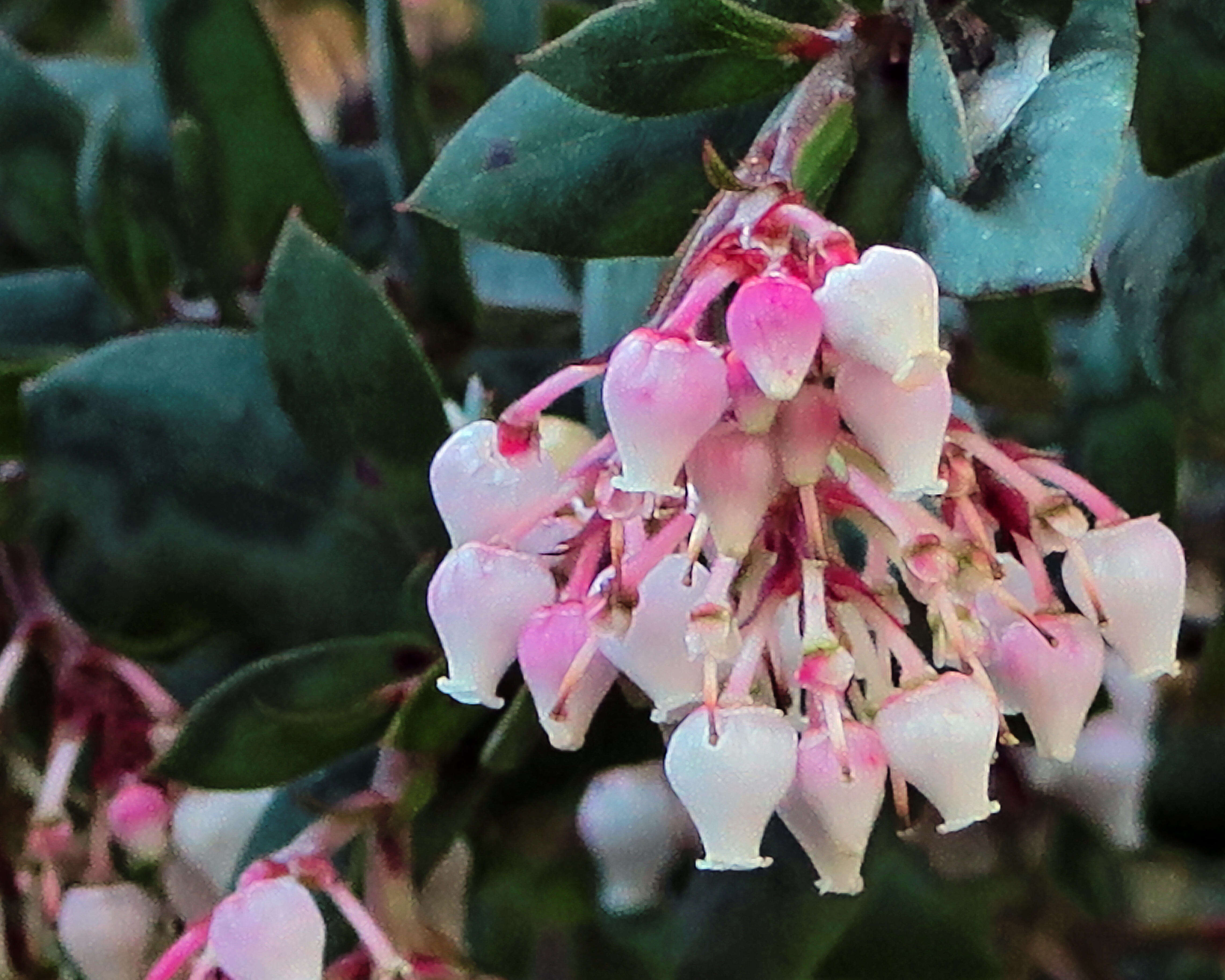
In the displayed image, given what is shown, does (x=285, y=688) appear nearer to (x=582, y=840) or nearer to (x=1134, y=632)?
(x=582, y=840)

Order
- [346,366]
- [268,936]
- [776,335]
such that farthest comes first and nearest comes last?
1. [346,366]
2. [268,936]
3. [776,335]

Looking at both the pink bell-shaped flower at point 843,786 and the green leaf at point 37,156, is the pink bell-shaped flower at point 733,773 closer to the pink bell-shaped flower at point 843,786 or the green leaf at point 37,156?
the pink bell-shaped flower at point 843,786

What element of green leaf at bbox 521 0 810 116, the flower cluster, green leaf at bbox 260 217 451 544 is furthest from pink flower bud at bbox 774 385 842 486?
green leaf at bbox 260 217 451 544

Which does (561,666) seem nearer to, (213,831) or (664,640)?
(664,640)

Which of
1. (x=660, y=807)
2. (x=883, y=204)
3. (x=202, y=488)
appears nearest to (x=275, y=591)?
(x=202, y=488)

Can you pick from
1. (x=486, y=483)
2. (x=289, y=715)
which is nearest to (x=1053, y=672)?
(x=486, y=483)

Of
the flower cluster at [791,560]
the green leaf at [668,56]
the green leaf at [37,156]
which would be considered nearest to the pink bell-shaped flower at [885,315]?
the flower cluster at [791,560]
